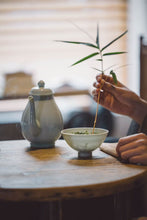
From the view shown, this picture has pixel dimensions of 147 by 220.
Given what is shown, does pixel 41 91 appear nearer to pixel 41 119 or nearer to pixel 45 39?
pixel 41 119

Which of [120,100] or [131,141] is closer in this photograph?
[131,141]

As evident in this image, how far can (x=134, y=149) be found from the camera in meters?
1.26

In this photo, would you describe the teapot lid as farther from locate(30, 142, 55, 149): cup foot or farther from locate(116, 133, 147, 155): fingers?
locate(116, 133, 147, 155): fingers

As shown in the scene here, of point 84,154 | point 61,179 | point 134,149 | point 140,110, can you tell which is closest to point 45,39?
point 140,110

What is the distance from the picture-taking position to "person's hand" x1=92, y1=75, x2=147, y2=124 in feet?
5.36

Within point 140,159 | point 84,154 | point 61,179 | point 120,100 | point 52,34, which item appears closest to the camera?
point 61,179

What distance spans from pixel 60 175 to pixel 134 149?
264mm

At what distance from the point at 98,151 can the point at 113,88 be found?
320 mm

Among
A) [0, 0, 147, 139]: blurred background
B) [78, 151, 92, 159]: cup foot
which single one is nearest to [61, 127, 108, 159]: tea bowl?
[78, 151, 92, 159]: cup foot

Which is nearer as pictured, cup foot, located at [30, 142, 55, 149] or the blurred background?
cup foot, located at [30, 142, 55, 149]

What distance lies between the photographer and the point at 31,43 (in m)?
4.48

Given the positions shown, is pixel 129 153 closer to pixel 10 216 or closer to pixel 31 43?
pixel 10 216

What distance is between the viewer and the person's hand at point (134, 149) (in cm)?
124

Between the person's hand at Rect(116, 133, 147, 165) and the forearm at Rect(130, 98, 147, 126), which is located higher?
the forearm at Rect(130, 98, 147, 126)
